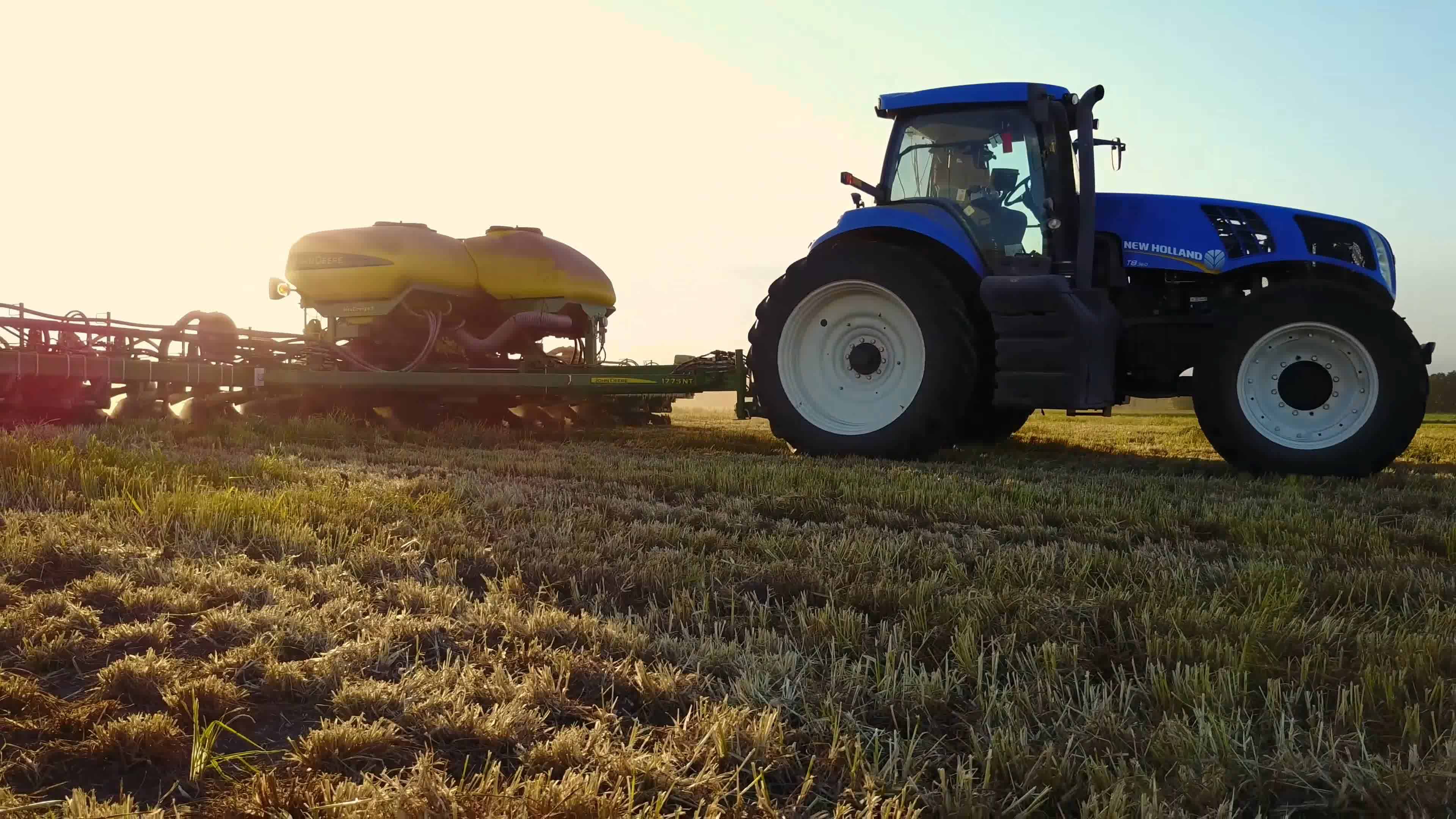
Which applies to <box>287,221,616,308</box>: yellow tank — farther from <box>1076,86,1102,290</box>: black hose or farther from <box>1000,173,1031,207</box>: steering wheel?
<box>1076,86,1102,290</box>: black hose

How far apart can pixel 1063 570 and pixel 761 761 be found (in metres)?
1.57

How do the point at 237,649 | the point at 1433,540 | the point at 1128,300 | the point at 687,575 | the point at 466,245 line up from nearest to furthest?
the point at 237,649
the point at 687,575
the point at 1433,540
the point at 1128,300
the point at 466,245

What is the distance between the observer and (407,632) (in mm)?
2354

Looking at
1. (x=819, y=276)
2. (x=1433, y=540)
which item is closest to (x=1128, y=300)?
(x=819, y=276)

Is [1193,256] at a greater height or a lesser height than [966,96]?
lesser

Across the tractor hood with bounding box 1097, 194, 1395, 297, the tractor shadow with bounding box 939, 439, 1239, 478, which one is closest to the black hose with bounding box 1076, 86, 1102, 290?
the tractor hood with bounding box 1097, 194, 1395, 297

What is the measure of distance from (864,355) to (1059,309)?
1.27 m

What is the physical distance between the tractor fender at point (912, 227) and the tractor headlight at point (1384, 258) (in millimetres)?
2447

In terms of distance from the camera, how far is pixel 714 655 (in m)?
2.16

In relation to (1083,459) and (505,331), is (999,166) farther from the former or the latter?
(505,331)

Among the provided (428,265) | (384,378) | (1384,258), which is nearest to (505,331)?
(428,265)

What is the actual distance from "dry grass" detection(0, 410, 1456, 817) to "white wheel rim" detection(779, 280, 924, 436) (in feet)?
7.17

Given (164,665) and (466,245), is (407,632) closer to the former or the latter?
(164,665)

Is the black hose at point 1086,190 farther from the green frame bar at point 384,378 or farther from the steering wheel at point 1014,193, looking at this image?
the green frame bar at point 384,378
